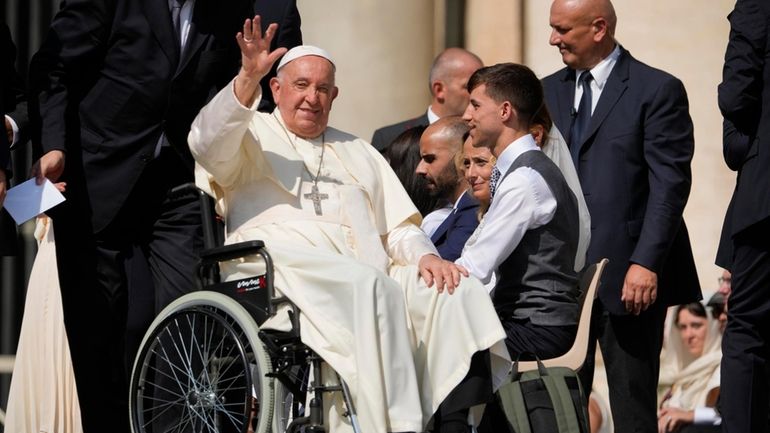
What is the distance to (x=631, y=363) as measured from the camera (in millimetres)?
7703

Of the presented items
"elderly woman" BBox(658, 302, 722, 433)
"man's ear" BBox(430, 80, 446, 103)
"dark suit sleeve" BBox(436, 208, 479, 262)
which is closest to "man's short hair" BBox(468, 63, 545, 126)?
"dark suit sleeve" BBox(436, 208, 479, 262)

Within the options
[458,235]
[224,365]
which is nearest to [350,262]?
[224,365]

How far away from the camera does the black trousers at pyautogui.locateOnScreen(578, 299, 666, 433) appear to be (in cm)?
768

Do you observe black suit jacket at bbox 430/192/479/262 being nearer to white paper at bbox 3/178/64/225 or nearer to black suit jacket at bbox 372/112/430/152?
black suit jacket at bbox 372/112/430/152

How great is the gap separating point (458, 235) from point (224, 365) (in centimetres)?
151

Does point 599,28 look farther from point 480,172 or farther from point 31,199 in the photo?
point 31,199

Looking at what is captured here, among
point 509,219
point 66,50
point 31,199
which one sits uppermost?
point 66,50

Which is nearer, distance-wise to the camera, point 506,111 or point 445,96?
point 506,111

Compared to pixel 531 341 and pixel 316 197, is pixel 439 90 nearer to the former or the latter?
pixel 316 197

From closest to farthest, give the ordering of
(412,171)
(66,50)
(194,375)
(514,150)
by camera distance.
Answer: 1. (194,375)
2. (66,50)
3. (514,150)
4. (412,171)

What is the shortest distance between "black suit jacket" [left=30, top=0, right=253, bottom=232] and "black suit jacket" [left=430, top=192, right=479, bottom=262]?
1.25 metres

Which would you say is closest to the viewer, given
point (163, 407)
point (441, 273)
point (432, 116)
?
point (441, 273)

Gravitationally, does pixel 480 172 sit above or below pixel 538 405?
above

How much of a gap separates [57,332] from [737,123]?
317 cm
